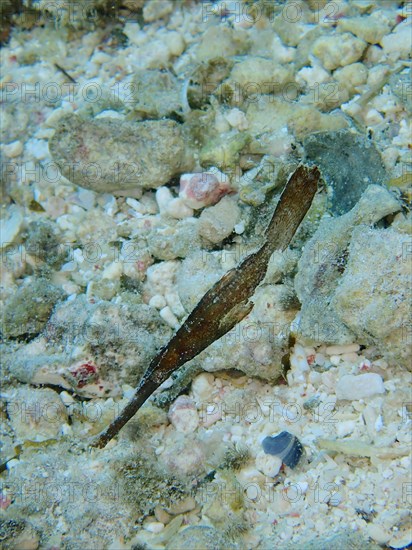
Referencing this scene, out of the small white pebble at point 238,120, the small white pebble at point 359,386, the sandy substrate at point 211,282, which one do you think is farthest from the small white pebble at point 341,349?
the small white pebble at point 238,120

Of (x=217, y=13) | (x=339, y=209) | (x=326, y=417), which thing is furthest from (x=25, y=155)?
(x=326, y=417)

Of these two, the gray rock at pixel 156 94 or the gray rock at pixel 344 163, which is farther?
the gray rock at pixel 156 94

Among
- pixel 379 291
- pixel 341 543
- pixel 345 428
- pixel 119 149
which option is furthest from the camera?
pixel 119 149

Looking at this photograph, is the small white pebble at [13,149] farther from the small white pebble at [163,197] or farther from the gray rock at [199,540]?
the gray rock at [199,540]

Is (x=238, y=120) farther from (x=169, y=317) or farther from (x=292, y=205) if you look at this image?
(x=169, y=317)

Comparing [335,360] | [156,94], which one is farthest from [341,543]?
[156,94]

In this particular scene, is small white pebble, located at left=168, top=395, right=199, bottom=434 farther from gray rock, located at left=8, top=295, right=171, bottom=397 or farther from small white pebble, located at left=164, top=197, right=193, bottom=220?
small white pebble, located at left=164, top=197, right=193, bottom=220
